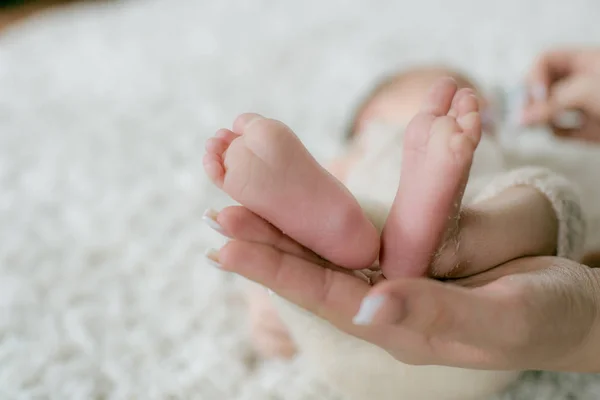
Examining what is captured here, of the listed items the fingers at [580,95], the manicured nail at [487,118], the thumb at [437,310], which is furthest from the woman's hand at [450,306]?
the fingers at [580,95]

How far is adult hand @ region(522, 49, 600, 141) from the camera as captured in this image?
0.98 meters

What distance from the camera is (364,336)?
0.44 metres

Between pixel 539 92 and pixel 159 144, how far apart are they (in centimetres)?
63

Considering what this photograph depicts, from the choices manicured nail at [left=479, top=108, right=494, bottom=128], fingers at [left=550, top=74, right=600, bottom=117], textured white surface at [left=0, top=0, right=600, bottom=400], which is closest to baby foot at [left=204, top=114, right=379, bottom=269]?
textured white surface at [left=0, top=0, right=600, bottom=400]

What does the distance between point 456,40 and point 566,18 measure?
27 centimetres

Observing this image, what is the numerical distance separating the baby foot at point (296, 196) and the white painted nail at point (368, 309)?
0.07 metres

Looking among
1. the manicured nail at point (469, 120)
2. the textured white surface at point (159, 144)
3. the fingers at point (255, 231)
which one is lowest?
the textured white surface at point (159, 144)

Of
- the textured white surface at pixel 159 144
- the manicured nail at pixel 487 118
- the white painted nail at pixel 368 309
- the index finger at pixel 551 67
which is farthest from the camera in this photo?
the index finger at pixel 551 67

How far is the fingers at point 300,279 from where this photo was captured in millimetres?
435

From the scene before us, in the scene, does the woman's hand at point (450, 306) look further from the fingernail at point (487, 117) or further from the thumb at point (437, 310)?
the fingernail at point (487, 117)

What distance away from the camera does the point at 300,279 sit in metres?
0.44

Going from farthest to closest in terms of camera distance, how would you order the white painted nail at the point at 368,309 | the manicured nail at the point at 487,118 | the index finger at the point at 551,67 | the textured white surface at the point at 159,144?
the index finger at the point at 551,67 → the manicured nail at the point at 487,118 → the textured white surface at the point at 159,144 → the white painted nail at the point at 368,309

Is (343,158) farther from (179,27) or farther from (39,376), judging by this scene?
(179,27)

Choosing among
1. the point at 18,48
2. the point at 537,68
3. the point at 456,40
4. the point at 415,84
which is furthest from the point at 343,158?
the point at 18,48
